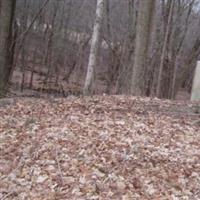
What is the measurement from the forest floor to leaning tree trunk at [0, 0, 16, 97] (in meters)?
3.13

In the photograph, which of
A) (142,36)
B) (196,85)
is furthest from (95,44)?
(196,85)

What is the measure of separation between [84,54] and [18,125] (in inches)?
940

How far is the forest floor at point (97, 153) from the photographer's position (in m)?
4.02

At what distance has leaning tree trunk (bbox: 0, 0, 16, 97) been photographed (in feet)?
31.9

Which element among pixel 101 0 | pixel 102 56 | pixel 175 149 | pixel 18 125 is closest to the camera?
pixel 175 149

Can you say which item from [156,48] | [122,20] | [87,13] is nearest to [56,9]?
[87,13]

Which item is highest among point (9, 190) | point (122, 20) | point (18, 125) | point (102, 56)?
point (122, 20)

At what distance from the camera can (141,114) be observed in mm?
7031

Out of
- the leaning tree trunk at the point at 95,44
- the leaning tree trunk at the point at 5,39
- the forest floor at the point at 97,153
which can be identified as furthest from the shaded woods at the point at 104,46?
the forest floor at the point at 97,153

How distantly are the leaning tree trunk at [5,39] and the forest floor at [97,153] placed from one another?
313 cm

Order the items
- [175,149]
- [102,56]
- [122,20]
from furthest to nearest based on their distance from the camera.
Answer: [102,56] < [122,20] < [175,149]

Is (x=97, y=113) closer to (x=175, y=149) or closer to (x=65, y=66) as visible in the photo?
(x=175, y=149)

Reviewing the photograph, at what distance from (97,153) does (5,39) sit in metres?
5.95

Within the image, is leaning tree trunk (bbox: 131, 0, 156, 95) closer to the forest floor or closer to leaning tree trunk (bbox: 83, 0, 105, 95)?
leaning tree trunk (bbox: 83, 0, 105, 95)
